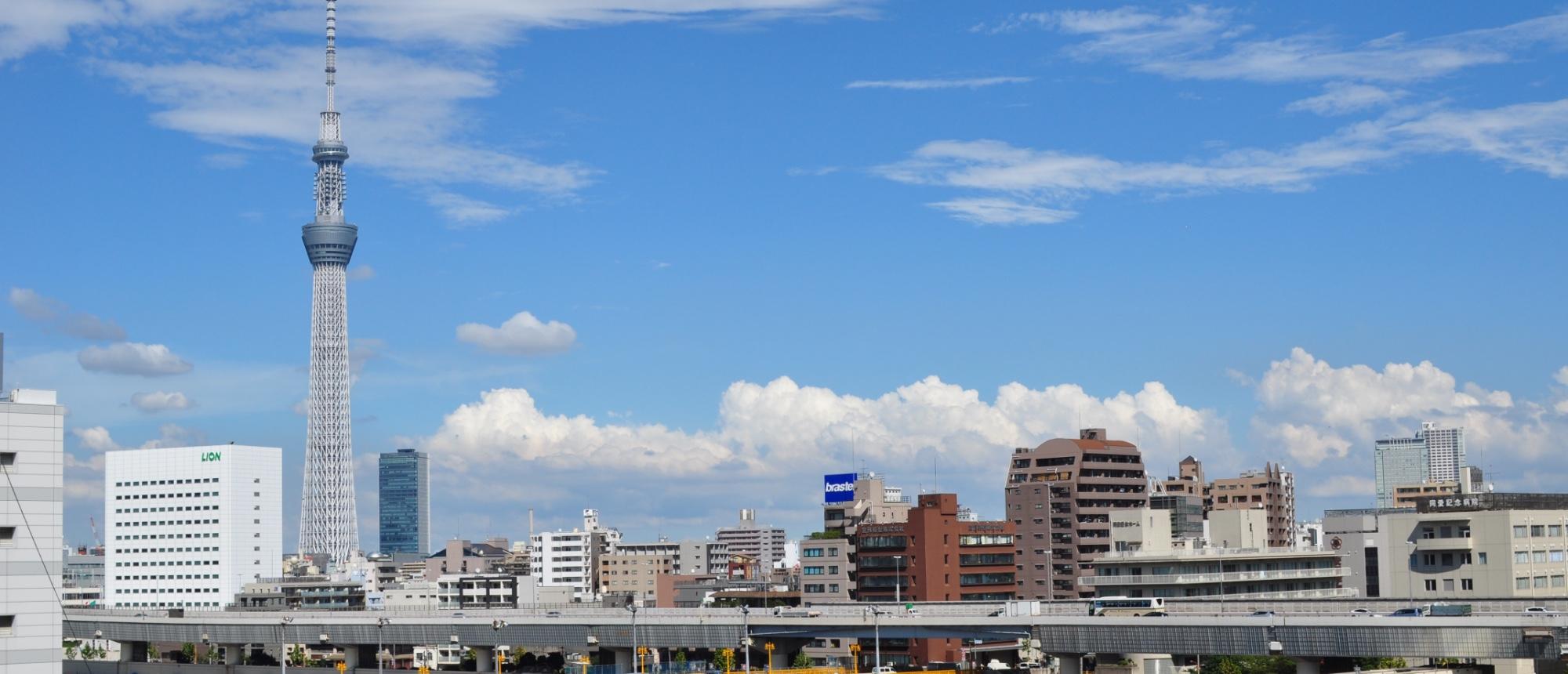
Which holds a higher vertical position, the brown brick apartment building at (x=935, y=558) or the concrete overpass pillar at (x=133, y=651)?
the brown brick apartment building at (x=935, y=558)

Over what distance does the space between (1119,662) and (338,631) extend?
6650 centimetres

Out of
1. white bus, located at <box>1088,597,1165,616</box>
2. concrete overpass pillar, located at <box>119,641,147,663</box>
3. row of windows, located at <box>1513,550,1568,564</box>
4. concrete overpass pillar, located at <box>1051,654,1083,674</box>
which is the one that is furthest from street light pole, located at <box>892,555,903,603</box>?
concrete overpass pillar, located at <box>119,641,147,663</box>

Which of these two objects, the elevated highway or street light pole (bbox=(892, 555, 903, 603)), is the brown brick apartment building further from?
the elevated highway

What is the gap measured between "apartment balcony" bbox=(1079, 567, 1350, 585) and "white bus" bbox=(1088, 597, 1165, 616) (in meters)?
22.2

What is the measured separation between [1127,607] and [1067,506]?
234 feet

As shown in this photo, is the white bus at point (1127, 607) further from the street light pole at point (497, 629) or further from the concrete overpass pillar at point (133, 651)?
the concrete overpass pillar at point (133, 651)

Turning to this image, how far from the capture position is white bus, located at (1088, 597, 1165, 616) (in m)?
110

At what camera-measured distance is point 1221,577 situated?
144 meters

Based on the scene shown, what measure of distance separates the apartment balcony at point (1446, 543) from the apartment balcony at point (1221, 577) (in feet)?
57.7

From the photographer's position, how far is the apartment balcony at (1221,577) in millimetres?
144250

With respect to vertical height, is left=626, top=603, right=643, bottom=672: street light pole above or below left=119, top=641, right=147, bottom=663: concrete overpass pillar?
above

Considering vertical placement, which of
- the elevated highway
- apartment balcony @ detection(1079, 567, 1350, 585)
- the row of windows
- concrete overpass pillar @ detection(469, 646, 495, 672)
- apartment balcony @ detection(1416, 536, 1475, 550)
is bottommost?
concrete overpass pillar @ detection(469, 646, 495, 672)

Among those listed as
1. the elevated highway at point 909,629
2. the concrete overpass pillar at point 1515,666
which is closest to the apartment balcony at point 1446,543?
the elevated highway at point 909,629

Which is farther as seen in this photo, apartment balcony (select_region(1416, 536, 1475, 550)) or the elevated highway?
apartment balcony (select_region(1416, 536, 1475, 550))
